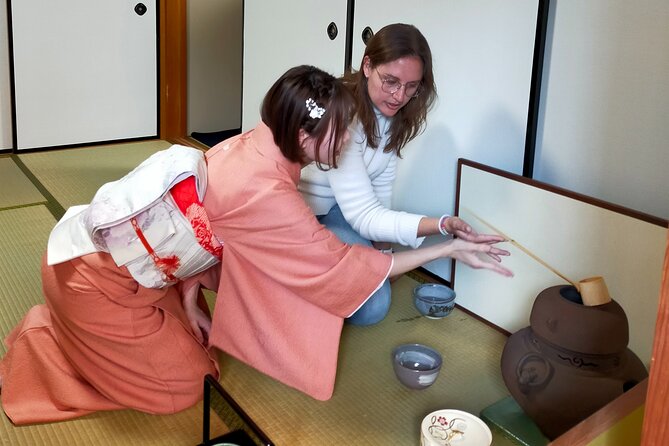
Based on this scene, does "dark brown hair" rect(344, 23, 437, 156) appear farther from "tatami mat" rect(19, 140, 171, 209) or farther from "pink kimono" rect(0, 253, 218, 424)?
"tatami mat" rect(19, 140, 171, 209)

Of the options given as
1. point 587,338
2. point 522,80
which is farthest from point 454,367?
point 522,80

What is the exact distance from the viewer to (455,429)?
1562 mm

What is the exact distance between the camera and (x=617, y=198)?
1.88 meters

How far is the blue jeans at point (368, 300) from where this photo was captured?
2174 millimetres

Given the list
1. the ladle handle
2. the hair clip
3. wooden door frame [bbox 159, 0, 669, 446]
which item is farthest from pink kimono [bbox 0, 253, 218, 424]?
wooden door frame [bbox 159, 0, 669, 446]

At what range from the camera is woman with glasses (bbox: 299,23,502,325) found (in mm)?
1924

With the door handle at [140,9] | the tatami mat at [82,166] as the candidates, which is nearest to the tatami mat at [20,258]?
Answer: the tatami mat at [82,166]

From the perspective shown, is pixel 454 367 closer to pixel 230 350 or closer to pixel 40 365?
pixel 230 350

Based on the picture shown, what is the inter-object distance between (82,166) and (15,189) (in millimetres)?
451

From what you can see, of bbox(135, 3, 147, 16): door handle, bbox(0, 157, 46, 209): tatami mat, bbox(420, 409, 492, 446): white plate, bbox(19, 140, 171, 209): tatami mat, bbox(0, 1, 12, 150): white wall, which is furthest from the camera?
bbox(135, 3, 147, 16): door handle

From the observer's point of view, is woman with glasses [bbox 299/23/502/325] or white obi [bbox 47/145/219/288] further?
woman with glasses [bbox 299/23/502/325]

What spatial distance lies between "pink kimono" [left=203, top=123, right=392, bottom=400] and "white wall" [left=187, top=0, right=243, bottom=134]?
2662 millimetres

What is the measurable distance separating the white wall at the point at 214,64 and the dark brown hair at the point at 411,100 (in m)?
2.32

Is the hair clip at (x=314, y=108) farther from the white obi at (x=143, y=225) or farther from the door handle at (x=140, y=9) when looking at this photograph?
the door handle at (x=140, y=9)
